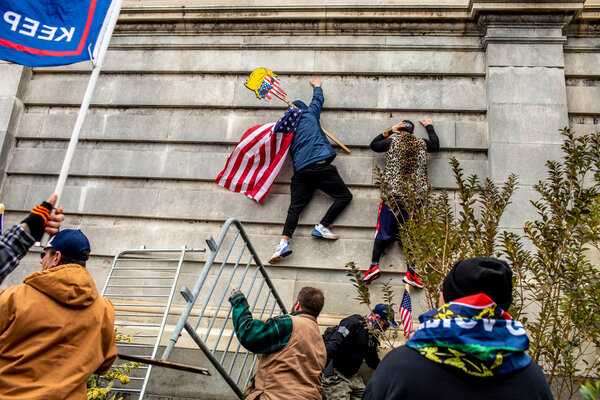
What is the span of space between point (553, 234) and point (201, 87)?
692cm

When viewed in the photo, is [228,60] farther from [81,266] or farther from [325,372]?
[81,266]

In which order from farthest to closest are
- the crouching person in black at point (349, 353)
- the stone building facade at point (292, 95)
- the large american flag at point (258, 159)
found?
the large american flag at point (258, 159) < the stone building facade at point (292, 95) < the crouching person in black at point (349, 353)

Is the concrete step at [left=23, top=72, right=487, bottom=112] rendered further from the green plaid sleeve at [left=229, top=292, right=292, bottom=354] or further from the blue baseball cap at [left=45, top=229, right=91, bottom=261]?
the blue baseball cap at [left=45, top=229, right=91, bottom=261]

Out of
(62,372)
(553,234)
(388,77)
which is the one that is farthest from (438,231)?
(388,77)

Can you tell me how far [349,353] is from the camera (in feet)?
22.5

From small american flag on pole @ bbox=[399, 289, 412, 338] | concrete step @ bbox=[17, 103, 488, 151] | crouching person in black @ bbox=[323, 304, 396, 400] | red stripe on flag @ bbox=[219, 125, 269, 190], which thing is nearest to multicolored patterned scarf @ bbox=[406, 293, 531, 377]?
crouching person in black @ bbox=[323, 304, 396, 400]

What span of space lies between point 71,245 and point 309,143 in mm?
5461

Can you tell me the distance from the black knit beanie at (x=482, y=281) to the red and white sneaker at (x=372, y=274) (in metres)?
5.82

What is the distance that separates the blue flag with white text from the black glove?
8.38 ft

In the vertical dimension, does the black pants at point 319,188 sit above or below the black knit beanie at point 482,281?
above

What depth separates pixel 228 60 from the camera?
34.9 feet

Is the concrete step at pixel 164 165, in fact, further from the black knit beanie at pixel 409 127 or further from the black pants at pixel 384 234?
the black pants at pixel 384 234

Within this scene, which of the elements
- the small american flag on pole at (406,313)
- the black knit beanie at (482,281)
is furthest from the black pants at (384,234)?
the black knit beanie at (482,281)

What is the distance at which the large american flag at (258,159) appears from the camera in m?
9.48
